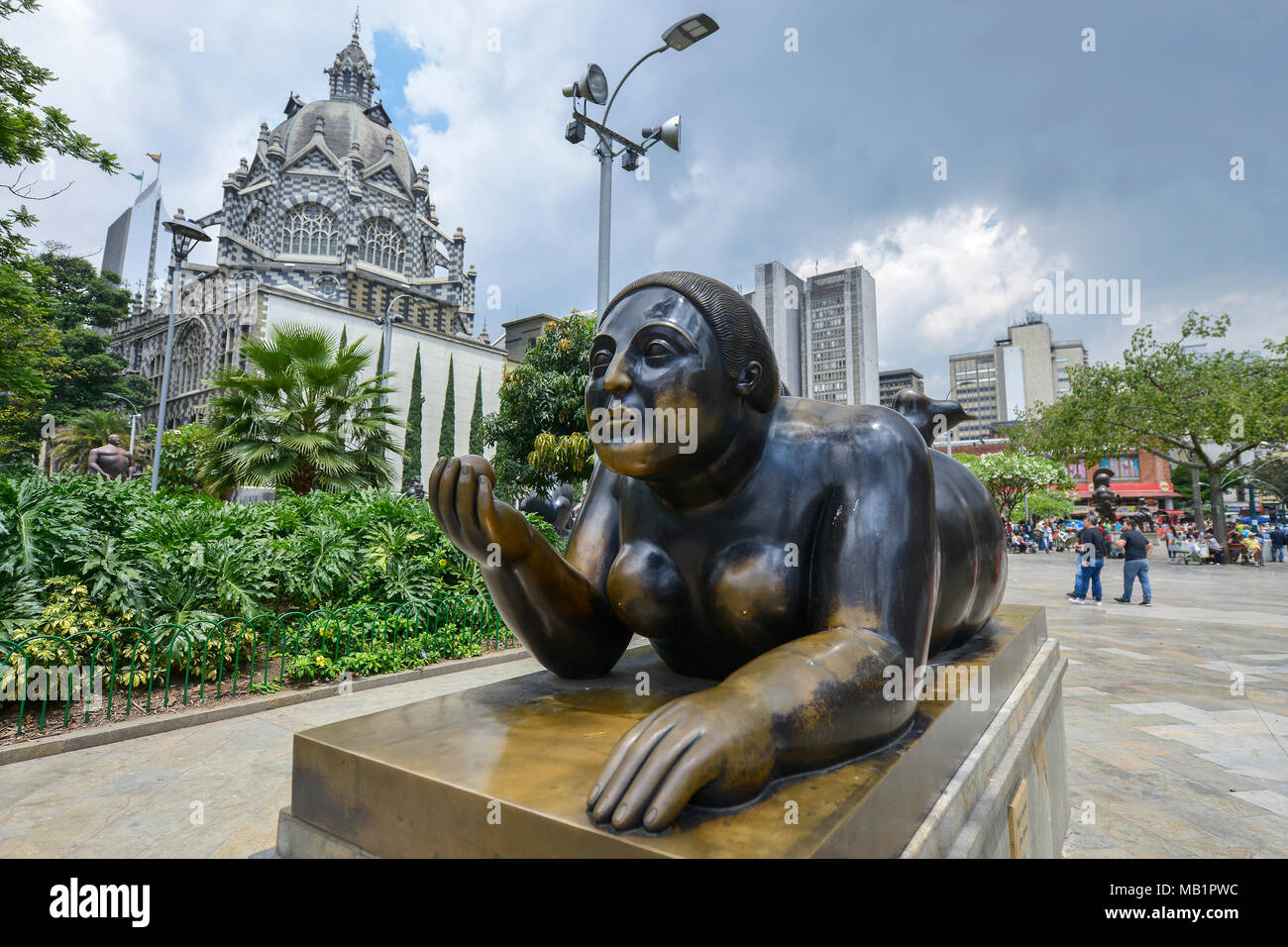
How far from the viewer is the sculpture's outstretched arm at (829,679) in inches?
40.6

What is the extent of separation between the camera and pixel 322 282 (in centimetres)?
4591

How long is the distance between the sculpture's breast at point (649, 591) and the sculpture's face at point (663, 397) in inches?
9.5

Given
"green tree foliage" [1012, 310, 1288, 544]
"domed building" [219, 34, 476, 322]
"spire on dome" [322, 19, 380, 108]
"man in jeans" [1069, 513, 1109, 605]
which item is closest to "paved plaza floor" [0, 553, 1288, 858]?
"man in jeans" [1069, 513, 1109, 605]

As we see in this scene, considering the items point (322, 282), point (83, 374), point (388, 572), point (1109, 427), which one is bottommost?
point (388, 572)

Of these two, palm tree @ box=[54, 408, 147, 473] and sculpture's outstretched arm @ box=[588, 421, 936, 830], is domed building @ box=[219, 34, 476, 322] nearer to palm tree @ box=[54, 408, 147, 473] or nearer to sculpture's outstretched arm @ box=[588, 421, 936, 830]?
palm tree @ box=[54, 408, 147, 473]

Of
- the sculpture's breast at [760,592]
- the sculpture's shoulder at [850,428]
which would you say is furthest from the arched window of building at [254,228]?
the sculpture's breast at [760,592]

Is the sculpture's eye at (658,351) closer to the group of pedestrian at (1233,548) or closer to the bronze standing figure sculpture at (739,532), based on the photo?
the bronze standing figure sculpture at (739,532)

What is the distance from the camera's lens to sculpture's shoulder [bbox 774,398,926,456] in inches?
63.0

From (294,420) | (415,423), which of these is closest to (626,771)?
(294,420)

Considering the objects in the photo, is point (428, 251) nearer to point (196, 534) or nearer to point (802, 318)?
point (802, 318)

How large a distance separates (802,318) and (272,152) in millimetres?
40942

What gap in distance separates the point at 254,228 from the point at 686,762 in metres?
57.5

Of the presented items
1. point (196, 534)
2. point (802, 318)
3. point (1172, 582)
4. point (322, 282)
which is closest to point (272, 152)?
point (322, 282)

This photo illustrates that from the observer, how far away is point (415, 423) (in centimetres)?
3612
